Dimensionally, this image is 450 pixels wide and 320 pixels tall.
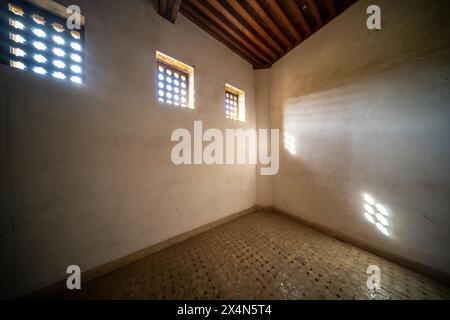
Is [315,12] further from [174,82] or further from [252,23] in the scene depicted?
[174,82]

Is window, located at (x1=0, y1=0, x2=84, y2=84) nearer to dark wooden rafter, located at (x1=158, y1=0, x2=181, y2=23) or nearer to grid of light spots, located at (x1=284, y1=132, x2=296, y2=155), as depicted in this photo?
dark wooden rafter, located at (x1=158, y1=0, x2=181, y2=23)

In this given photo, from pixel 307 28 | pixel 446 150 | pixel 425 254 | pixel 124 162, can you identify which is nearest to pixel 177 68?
pixel 124 162

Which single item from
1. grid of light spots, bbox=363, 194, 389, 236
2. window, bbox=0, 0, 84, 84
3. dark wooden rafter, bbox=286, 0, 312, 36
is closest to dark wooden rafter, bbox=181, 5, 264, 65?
dark wooden rafter, bbox=286, 0, 312, 36

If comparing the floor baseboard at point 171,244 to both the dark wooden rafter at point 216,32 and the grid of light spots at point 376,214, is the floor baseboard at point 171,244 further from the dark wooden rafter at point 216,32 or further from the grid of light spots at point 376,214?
the dark wooden rafter at point 216,32

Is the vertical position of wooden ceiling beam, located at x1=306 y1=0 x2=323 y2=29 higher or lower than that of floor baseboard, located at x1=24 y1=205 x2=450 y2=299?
higher

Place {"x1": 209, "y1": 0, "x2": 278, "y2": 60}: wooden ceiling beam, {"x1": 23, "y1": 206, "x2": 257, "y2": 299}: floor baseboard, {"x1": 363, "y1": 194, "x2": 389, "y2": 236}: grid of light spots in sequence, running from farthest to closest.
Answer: {"x1": 209, "y1": 0, "x2": 278, "y2": 60}: wooden ceiling beam < {"x1": 363, "y1": 194, "x2": 389, "y2": 236}: grid of light spots < {"x1": 23, "y1": 206, "x2": 257, "y2": 299}: floor baseboard

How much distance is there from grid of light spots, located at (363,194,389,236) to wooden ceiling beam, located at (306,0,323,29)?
3.74 meters

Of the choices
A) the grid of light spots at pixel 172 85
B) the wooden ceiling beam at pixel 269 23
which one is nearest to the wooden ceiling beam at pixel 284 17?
the wooden ceiling beam at pixel 269 23

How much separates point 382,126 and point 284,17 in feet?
9.52

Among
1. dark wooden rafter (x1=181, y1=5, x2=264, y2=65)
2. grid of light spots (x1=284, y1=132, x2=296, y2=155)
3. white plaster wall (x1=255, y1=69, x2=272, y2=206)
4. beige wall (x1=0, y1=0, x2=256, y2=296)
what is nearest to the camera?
beige wall (x1=0, y1=0, x2=256, y2=296)

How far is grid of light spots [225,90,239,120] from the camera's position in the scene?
13.3 feet

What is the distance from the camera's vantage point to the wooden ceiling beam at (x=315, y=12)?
9.00 ft

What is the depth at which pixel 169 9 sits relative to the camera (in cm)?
258
